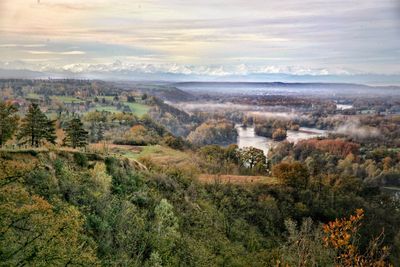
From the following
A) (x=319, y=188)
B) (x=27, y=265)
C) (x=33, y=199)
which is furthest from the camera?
(x=319, y=188)

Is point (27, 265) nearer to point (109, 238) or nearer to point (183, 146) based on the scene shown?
point (109, 238)

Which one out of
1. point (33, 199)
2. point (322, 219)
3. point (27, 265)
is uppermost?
point (33, 199)

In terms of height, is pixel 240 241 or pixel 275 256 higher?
pixel 275 256

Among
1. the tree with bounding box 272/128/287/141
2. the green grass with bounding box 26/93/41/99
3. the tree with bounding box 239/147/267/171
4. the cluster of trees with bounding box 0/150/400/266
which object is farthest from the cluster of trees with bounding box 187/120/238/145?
the green grass with bounding box 26/93/41/99

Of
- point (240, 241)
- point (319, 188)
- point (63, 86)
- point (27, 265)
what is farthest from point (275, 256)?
point (63, 86)

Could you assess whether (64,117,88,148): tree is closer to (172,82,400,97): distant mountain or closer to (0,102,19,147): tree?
(0,102,19,147): tree

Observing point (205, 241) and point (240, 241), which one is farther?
point (240, 241)

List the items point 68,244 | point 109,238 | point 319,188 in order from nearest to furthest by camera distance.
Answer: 1. point 68,244
2. point 109,238
3. point 319,188
